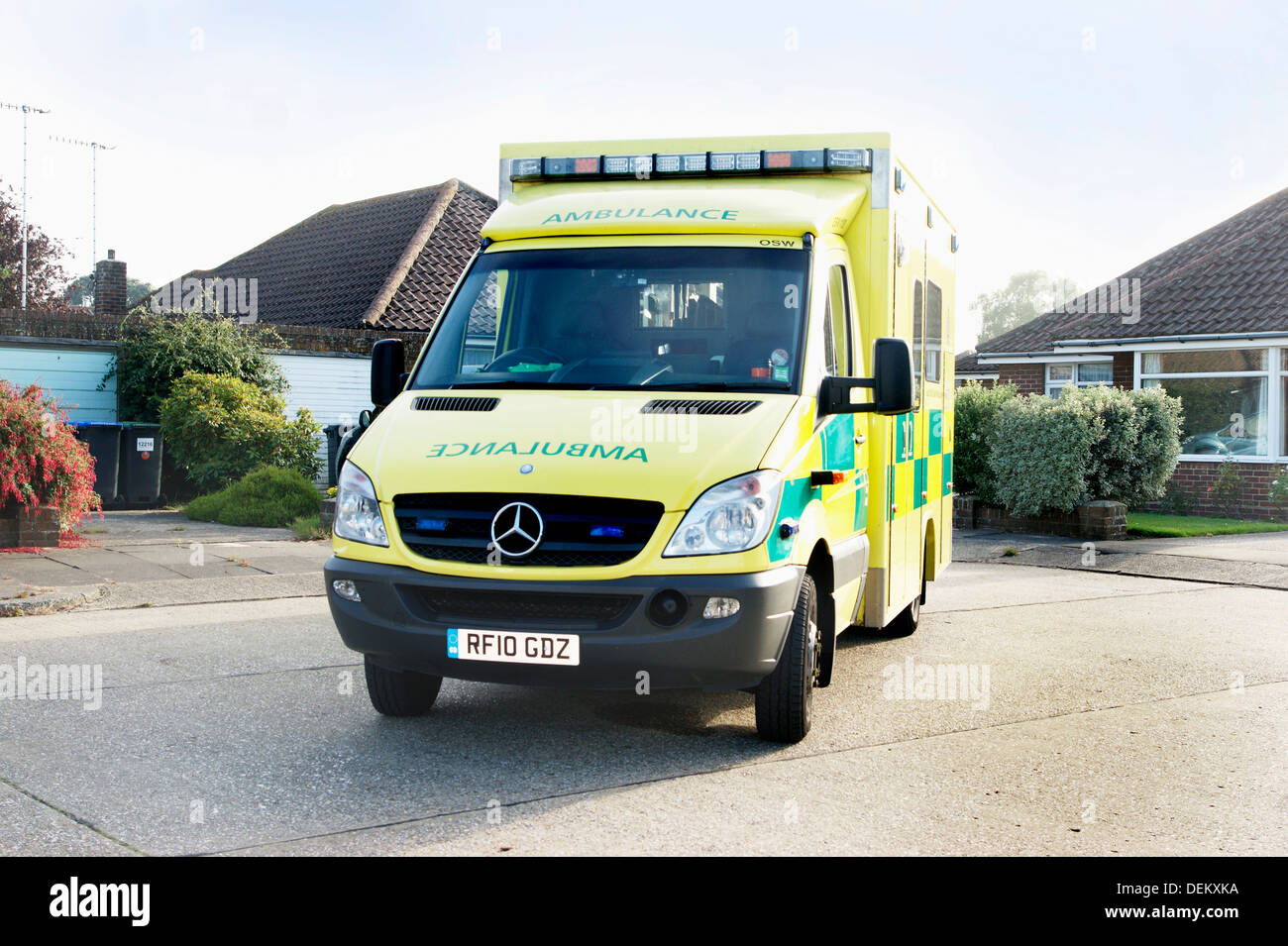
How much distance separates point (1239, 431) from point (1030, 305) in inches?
4467

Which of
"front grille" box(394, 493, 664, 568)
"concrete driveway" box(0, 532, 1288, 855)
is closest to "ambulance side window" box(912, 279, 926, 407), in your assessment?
"concrete driveway" box(0, 532, 1288, 855)

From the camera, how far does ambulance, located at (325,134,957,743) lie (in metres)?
5.09

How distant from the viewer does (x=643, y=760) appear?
552 centimetres

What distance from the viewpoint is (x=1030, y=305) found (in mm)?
129125

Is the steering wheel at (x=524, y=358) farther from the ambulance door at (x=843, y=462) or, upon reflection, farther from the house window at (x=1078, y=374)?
the house window at (x=1078, y=374)

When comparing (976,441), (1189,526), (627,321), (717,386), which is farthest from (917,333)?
(1189,526)

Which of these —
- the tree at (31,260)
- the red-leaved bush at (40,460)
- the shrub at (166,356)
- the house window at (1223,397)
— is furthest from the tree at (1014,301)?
the red-leaved bush at (40,460)

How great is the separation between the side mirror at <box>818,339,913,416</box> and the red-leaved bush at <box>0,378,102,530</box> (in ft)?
29.5
